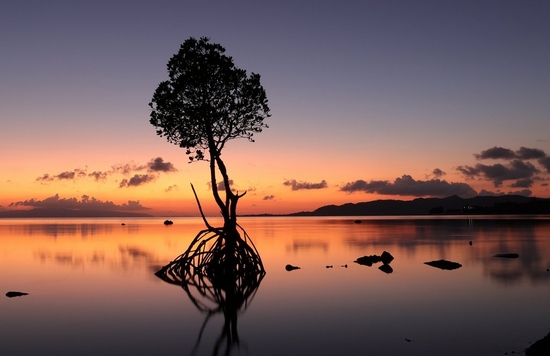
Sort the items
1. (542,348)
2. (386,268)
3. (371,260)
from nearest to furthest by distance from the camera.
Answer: (542,348) → (386,268) → (371,260)

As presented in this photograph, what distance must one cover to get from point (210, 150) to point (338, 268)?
47.0ft

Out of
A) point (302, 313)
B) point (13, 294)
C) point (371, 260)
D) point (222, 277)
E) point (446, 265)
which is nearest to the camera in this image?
point (302, 313)

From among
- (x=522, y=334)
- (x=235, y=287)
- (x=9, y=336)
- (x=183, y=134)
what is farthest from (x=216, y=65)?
(x=522, y=334)

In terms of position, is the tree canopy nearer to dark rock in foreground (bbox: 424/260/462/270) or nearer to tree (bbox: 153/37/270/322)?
tree (bbox: 153/37/270/322)

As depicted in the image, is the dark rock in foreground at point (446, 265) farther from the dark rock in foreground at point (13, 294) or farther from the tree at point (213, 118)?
the dark rock in foreground at point (13, 294)

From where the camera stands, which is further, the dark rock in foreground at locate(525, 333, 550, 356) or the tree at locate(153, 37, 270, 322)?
the tree at locate(153, 37, 270, 322)

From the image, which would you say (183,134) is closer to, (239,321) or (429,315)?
(239,321)

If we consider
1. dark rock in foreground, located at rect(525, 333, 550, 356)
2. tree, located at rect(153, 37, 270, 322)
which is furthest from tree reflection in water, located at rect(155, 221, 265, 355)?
dark rock in foreground, located at rect(525, 333, 550, 356)

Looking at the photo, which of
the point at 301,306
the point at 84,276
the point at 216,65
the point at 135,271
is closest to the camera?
the point at 301,306

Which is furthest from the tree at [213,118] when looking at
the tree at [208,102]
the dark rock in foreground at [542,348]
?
the dark rock in foreground at [542,348]

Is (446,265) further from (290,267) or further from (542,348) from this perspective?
(542,348)

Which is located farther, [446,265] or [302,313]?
[446,265]

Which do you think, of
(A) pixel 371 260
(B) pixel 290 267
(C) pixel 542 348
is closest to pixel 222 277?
(B) pixel 290 267

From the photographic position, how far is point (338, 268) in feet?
119
